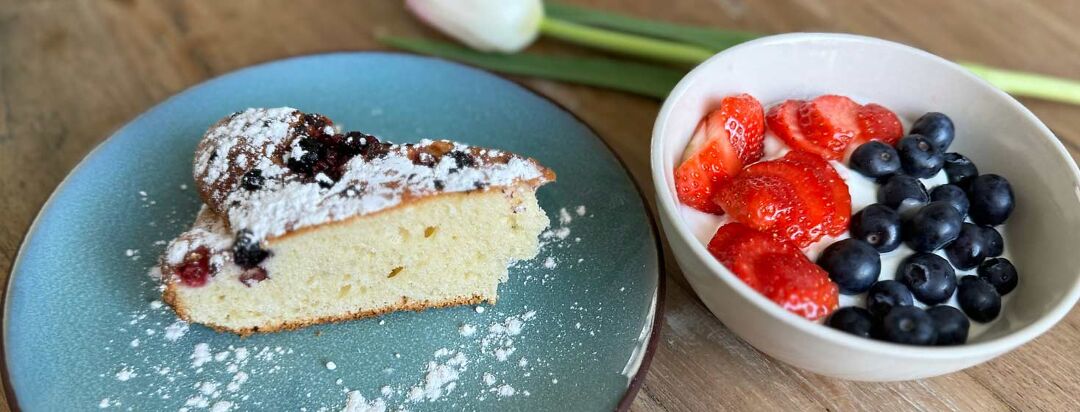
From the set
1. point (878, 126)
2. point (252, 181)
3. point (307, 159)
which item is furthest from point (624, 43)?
point (252, 181)

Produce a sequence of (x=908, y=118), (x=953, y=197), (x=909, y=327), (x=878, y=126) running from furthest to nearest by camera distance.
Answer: (x=908, y=118)
(x=878, y=126)
(x=953, y=197)
(x=909, y=327)

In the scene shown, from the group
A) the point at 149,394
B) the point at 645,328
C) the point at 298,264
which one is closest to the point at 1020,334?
the point at 645,328

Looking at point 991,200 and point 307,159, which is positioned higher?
point 307,159

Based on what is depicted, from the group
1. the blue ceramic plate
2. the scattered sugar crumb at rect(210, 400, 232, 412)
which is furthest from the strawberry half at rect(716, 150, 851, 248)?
the scattered sugar crumb at rect(210, 400, 232, 412)

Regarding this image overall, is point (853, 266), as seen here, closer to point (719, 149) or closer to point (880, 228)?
point (880, 228)

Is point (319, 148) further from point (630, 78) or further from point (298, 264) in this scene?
point (630, 78)

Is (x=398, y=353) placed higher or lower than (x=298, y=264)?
lower
